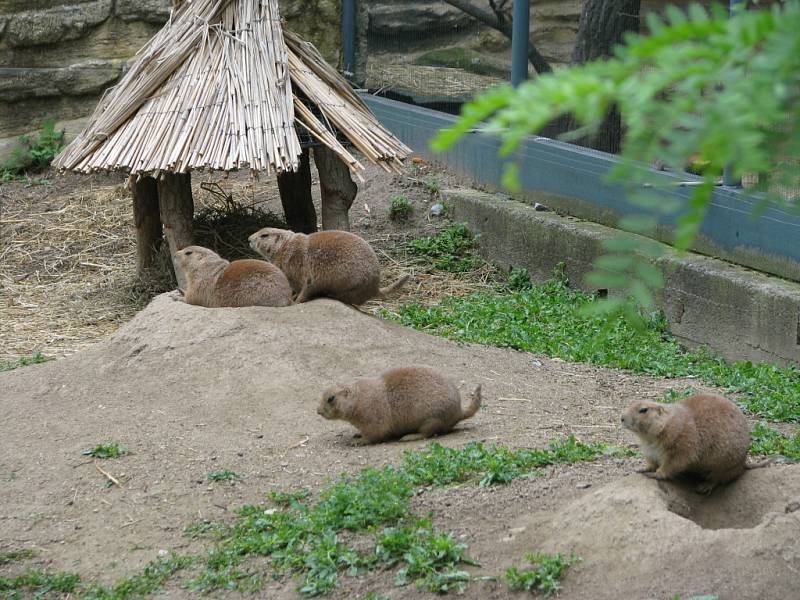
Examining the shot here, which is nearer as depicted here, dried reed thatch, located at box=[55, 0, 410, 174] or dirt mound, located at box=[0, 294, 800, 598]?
dirt mound, located at box=[0, 294, 800, 598]

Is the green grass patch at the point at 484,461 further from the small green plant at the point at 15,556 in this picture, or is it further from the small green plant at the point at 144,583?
the small green plant at the point at 15,556

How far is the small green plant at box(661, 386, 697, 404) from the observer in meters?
6.02

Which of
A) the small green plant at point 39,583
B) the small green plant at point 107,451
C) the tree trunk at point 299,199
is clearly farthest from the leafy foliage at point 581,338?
the small green plant at point 39,583

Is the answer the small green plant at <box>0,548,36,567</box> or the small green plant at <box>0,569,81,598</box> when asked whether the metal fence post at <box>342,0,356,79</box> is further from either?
the small green plant at <box>0,569,81,598</box>

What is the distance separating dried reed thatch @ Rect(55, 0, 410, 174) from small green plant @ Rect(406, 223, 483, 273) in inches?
59.8

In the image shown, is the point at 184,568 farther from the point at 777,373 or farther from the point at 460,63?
the point at 460,63

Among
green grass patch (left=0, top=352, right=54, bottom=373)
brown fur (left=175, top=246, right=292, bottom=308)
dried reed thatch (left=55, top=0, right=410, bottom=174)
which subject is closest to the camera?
brown fur (left=175, top=246, right=292, bottom=308)

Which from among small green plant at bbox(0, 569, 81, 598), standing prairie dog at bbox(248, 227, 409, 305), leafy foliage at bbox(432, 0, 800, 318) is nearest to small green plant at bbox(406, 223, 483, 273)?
standing prairie dog at bbox(248, 227, 409, 305)

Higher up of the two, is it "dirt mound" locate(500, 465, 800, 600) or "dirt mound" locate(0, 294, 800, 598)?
"dirt mound" locate(500, 465, 800, 600)

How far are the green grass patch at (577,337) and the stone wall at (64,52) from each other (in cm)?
531

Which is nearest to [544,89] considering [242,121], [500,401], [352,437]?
[352,437]

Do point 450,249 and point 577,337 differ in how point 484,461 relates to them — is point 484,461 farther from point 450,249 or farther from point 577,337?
point 450,249

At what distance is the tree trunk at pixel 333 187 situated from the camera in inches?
347

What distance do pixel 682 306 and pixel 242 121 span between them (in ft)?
11.4
